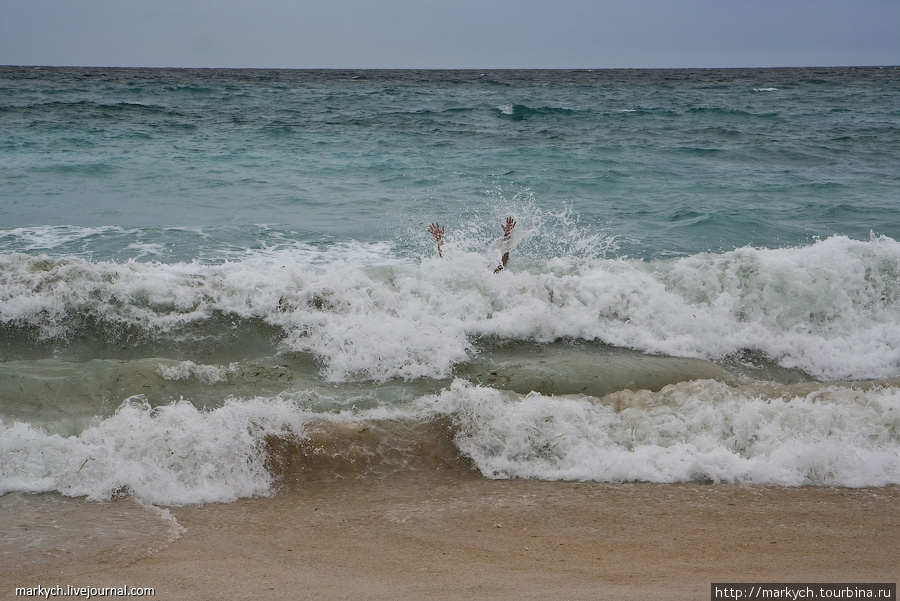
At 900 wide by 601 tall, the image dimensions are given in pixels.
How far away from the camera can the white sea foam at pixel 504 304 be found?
244 inches

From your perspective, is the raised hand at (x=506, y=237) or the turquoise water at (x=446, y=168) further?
the turquoise water at (x=446, y=168)

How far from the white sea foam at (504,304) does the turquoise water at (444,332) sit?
2 centimetres

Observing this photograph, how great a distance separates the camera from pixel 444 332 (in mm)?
6305

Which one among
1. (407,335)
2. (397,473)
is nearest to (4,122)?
(407,335)

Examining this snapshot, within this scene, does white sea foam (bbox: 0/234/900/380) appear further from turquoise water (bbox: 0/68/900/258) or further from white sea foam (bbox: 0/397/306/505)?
turquoise water (bbox: 0/68/900/258)

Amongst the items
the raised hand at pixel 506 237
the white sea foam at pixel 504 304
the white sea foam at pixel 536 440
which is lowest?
the white sea foam at pixel 536 440

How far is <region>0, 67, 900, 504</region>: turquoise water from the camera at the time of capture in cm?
451

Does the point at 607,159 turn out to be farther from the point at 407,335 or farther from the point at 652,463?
the point at 652,463

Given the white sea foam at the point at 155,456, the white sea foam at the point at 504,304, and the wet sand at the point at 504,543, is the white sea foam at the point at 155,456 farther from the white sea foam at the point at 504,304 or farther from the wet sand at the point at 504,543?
the white sea foam at the point at 504,304

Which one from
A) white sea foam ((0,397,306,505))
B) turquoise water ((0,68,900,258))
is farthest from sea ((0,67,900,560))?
turquoise water ((0,68,900,258))

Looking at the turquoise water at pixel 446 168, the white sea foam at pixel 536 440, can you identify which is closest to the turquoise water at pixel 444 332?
the white sea foam at pixel 536 440

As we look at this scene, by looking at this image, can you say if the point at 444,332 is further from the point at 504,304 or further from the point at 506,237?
the point at 506,237

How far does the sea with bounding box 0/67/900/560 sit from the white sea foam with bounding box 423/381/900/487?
0.06ft

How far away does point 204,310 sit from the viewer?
6.54 metres
